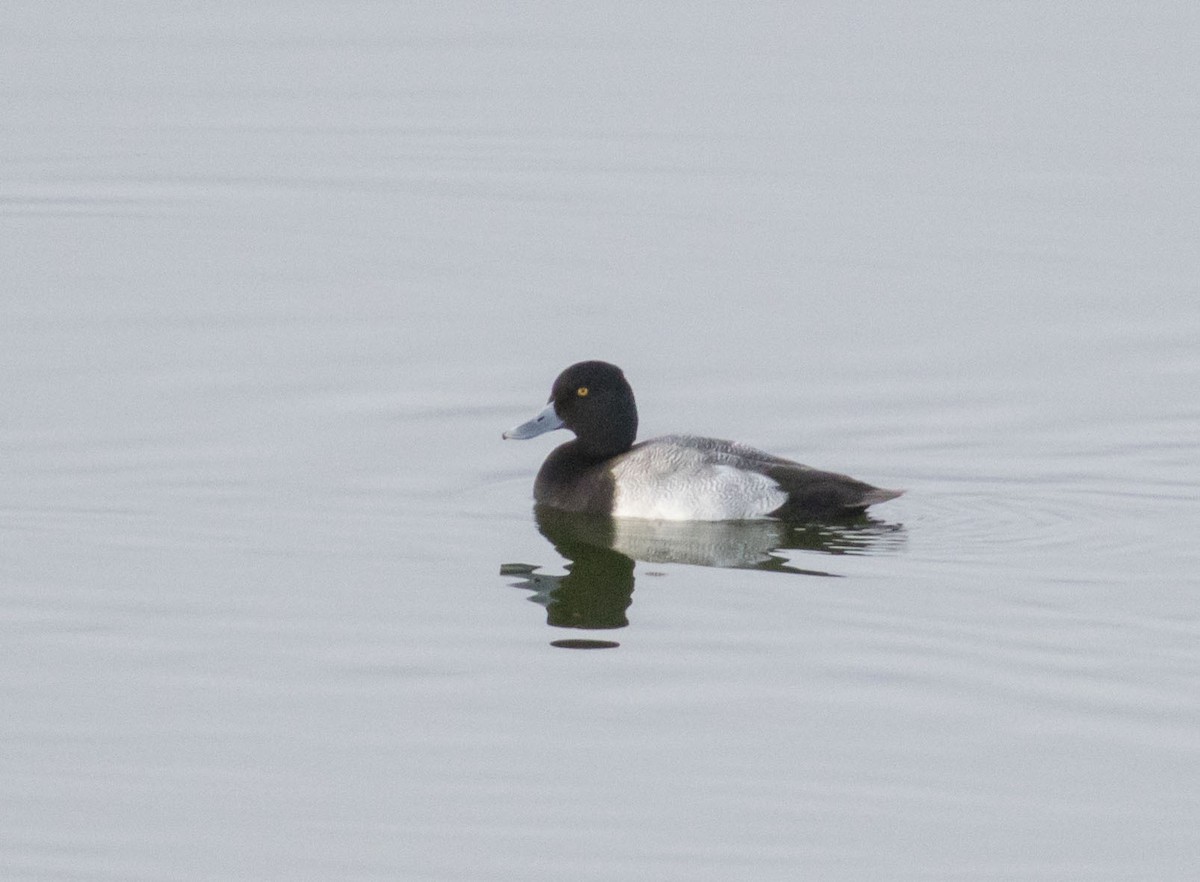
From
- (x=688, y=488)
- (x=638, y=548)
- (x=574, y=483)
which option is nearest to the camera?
(x=638, y=548)

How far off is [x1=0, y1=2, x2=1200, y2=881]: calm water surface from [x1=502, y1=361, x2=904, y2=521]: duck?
0.18m

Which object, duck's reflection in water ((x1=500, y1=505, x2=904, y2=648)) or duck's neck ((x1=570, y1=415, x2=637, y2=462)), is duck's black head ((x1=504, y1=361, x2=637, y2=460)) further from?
duck's reflection in water ((x1=500, y1=505, x2=904, y2=648))

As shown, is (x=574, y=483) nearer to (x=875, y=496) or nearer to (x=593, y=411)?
(x=593, y=411)

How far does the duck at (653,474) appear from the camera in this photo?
1157 centimetres

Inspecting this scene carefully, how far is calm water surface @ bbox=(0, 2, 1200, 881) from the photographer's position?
775cm

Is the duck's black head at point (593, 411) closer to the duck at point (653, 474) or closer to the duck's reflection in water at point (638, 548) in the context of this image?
the duck at point (653, 474)

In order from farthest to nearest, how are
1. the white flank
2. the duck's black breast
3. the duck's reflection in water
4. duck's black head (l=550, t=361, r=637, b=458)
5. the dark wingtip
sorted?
duck's black head (l=550, t=361, r=637, b=458) < the duck's black breast < the white flank < the dark wingtip < the duck's reflection in water

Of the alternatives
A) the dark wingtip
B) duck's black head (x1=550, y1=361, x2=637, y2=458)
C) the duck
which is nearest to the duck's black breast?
the duck

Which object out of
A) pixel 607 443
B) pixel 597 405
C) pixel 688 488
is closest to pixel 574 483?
pixel 607 443

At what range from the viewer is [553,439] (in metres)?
14.0

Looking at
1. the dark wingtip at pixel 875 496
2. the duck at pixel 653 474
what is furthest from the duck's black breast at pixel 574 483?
the dark wingtip at pixel 875 496

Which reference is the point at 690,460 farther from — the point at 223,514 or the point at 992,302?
the point at 992,302

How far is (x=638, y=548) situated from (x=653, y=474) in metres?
0.62

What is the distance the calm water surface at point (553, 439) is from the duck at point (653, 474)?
0.60 feet
